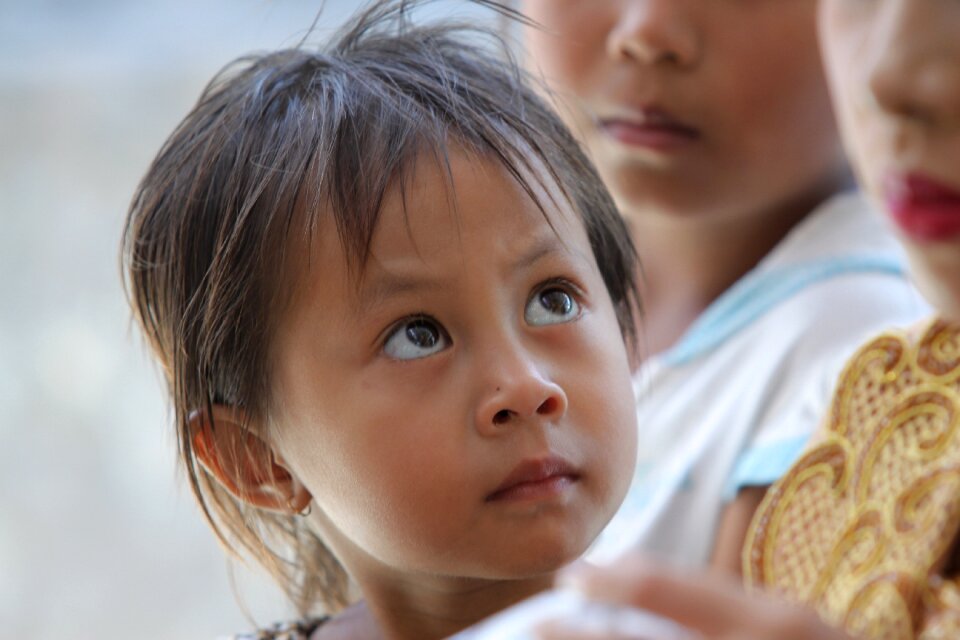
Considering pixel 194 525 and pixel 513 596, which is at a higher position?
pixel 194 525

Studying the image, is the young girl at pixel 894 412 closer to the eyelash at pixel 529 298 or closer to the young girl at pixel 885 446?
the young girl at pixel 885 446

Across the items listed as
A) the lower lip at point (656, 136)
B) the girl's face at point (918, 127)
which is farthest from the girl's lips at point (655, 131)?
the girl's face at point (918, 127)

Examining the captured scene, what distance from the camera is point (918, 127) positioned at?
0.60 meters

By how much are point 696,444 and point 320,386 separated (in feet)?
1.20

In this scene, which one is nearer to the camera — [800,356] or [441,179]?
[441,179]

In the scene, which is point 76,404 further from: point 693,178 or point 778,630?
point 778,630

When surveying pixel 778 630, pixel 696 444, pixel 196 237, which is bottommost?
pixel 778 630

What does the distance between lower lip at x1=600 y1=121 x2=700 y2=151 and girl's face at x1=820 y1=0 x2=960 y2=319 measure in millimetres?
342

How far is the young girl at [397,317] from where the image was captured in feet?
2.21

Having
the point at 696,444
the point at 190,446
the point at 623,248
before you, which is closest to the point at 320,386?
the point at 190,446

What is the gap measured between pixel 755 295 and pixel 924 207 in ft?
1.41

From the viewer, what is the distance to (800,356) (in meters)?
0.94

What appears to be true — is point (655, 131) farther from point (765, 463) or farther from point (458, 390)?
point (458, 390)

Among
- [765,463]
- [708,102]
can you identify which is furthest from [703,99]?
[765,463]
